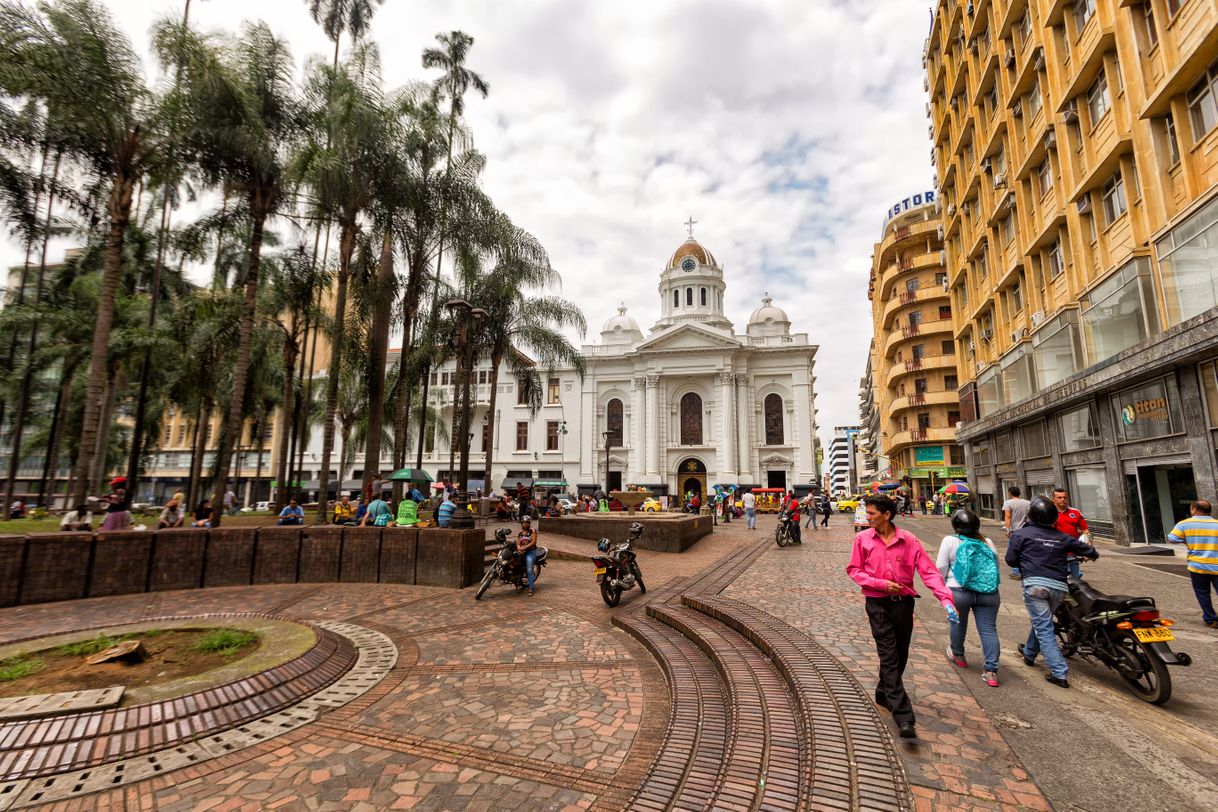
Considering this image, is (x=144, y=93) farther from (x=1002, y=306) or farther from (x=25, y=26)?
(x=1002, y=306)

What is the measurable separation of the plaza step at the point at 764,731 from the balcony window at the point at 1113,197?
50.7ft

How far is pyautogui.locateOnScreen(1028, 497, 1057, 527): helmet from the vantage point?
452cm

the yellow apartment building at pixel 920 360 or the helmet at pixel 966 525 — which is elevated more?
the yellow apartment building at pixel 920 360

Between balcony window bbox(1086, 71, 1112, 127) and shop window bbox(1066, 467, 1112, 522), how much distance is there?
9532 mm

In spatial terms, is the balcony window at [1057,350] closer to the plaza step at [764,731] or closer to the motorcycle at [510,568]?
the plaza step at [764,731]

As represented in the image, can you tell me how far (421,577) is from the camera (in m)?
9.27

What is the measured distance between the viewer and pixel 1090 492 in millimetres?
14969

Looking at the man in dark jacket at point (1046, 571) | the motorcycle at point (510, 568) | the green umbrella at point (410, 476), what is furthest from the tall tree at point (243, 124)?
the man in dark jacket at point (1046, 571)

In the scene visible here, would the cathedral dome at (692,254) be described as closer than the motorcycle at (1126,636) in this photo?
No

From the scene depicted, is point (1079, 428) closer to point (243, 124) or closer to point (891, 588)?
point (891, 588)

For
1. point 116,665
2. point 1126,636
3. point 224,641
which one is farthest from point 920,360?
point 116,665

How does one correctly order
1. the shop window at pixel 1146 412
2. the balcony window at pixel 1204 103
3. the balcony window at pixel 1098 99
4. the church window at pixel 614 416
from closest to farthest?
the balcony window at pixel 1204 103 < the shop window at pixel 1146 412 < the balcony window at pixel 1098 99 < the church window at pixel 614 416

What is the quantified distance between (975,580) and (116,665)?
23.9 feet

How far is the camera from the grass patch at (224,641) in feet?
Answer: 16.0
